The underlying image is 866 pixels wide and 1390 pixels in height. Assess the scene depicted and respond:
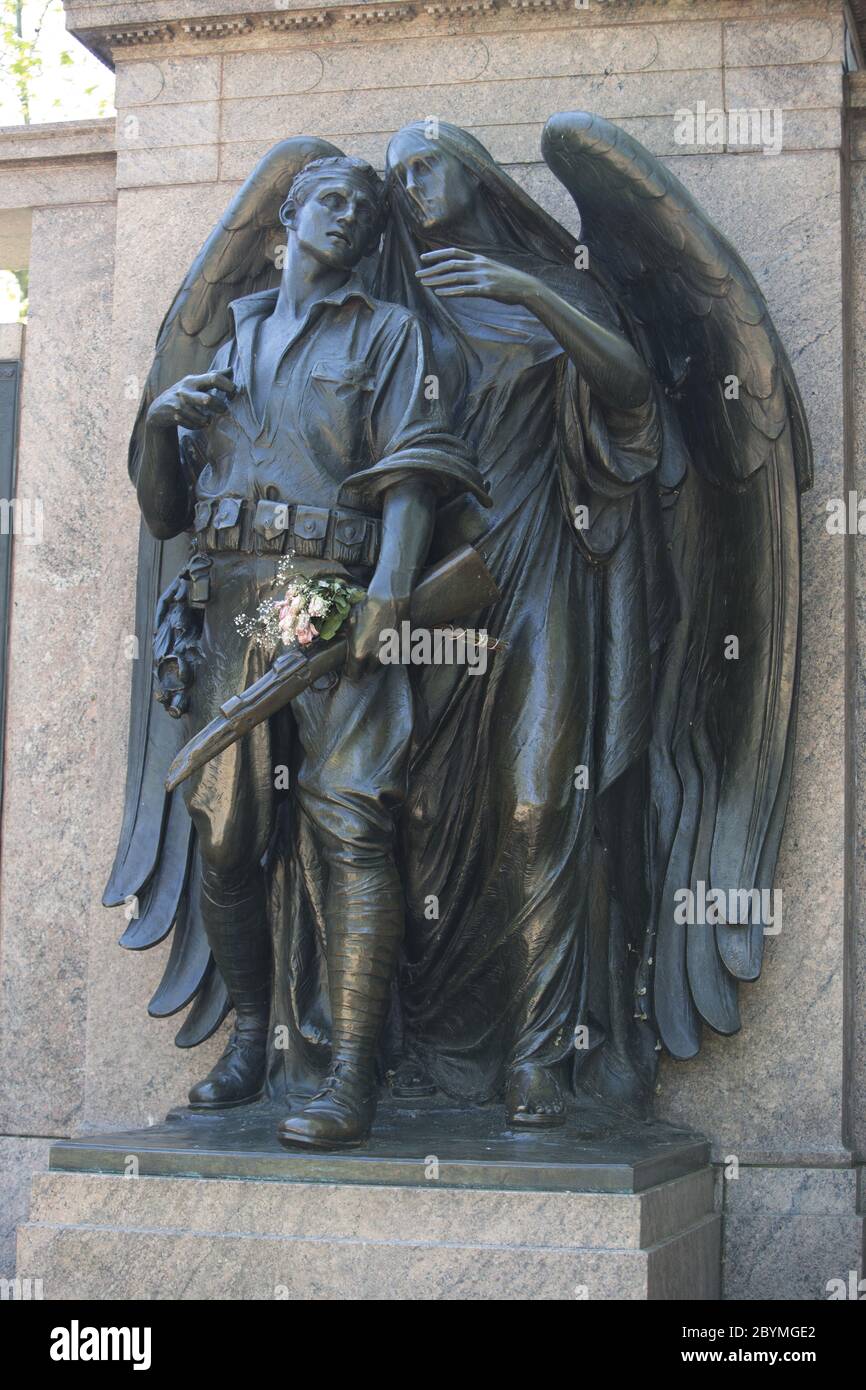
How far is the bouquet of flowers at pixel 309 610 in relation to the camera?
21.0ft

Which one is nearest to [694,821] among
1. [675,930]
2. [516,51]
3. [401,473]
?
[675,930]

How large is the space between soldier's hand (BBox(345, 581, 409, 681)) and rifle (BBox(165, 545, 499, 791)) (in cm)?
4

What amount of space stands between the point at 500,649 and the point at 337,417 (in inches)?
36.2

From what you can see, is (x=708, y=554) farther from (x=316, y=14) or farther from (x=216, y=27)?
(x=216, y=27)

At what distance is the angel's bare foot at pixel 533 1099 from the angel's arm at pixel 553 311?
2.18 metres

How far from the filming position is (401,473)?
257 inches

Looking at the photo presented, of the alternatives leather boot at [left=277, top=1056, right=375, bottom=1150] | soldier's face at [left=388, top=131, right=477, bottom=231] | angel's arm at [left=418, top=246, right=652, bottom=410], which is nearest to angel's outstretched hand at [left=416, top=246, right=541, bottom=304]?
angel's arm at [left=418, top=246, right=652, bottom=410]

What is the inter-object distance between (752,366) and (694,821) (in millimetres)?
1563

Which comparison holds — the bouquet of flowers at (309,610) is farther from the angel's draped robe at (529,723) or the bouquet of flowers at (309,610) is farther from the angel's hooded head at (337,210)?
the angel's hooded head at (337,210)

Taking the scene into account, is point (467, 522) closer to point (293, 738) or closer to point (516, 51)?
point (293, 738)

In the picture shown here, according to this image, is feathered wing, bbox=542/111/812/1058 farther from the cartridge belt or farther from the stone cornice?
the cartridge belt

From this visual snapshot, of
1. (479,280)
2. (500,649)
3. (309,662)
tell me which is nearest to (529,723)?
(500,649)

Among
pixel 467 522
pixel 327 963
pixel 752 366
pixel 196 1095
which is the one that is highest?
pixel 752 366

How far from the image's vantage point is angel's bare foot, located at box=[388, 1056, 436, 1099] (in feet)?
22.9
